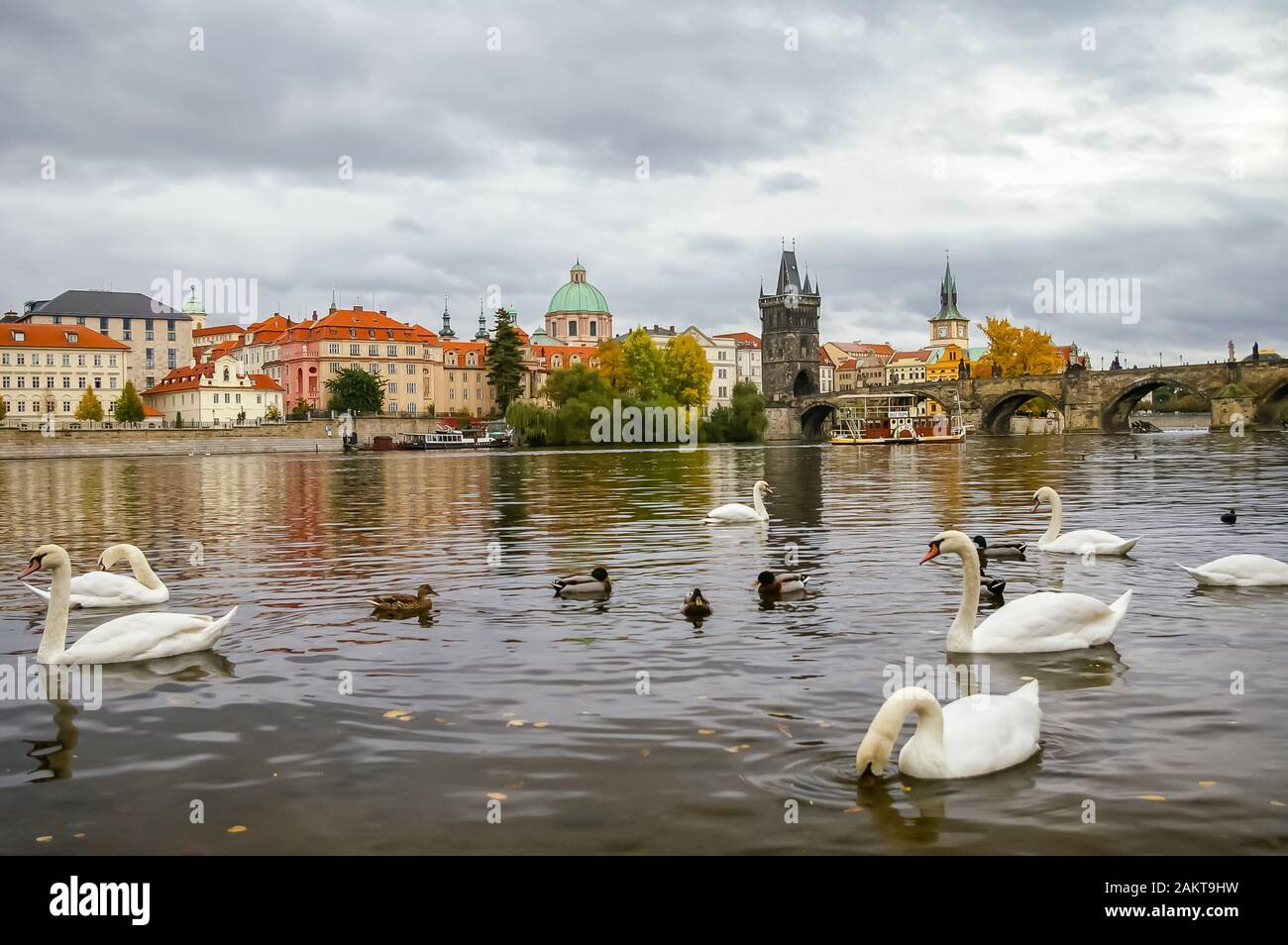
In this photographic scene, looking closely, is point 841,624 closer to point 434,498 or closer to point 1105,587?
point 1105,587

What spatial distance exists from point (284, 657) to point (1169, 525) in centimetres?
1460

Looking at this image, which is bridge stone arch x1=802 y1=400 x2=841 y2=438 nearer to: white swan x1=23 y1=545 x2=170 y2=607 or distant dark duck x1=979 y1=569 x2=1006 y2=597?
distant dark duck x1=979 y1=569 x2=1006 y2=597

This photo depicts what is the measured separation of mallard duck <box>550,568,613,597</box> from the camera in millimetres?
12133

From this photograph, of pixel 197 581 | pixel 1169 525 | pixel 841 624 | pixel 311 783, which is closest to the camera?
pixel 311 783

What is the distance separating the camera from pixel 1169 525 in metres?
18.4

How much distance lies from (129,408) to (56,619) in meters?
110

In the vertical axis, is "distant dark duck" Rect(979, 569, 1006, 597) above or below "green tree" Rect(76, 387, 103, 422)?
below

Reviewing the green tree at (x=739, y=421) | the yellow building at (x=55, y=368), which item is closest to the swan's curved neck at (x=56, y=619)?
the green tree at (x=739, y=421)

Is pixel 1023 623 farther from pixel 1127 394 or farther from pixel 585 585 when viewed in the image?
pixel 1127 394

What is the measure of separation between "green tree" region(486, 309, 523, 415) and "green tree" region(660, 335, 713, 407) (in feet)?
48.5

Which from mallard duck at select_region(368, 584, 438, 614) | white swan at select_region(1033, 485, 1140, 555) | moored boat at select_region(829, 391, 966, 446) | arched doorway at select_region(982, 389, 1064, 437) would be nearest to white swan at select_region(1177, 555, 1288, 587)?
white swan at select_region(1033, 485, 1140, 555)

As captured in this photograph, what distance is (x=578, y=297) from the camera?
166 meters
